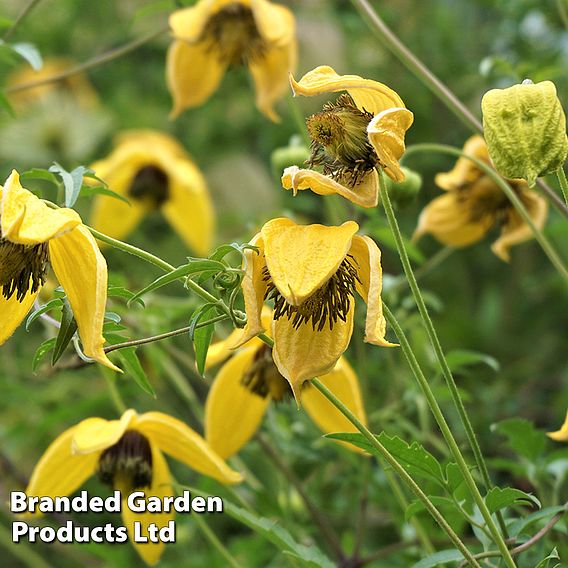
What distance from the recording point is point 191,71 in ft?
4.50

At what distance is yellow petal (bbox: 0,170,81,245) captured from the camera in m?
0.59

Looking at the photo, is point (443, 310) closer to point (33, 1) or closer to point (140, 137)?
point (140, 137)

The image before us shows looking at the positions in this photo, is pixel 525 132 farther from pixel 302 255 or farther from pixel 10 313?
pixel 10 313

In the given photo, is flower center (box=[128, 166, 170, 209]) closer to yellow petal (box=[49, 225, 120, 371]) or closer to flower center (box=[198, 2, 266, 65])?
flower center (box=[198, 2, 266, 65])

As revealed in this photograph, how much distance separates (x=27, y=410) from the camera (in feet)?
5.17

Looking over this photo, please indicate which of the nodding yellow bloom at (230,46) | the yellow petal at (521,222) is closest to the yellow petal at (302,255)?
the yellow petal at (521,222)

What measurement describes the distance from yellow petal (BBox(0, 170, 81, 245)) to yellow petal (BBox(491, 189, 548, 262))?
0.59 metres

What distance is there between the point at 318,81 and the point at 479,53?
53.7 inches

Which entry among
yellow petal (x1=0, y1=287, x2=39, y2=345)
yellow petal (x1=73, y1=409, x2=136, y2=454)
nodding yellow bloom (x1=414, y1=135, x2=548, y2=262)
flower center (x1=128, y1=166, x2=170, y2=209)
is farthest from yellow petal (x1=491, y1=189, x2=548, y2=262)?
flower center (x1=128, y1=166, x2=170, y2=209)

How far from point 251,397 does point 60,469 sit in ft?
0.62

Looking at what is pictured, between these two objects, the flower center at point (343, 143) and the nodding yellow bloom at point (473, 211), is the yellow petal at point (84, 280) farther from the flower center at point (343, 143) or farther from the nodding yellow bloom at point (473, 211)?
the nodding yellow bloom at point (473, 211)

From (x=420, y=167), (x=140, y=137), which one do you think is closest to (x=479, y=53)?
(x=420, y=167)

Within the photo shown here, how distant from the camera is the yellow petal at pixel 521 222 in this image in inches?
42.9

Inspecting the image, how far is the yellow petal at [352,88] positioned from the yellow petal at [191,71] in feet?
2.21
